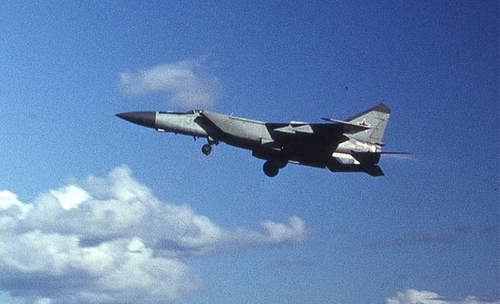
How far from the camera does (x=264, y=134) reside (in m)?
38.7

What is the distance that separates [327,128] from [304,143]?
1.90m

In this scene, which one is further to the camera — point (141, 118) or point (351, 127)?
point (141, 118)

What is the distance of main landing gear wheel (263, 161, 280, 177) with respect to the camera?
41000 mm

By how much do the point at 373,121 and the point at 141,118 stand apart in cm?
1682

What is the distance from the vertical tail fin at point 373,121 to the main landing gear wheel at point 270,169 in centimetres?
624

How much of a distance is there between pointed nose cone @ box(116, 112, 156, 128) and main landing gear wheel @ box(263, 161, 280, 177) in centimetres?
826

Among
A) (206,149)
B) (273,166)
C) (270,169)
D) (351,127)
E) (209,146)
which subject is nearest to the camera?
(351,127)

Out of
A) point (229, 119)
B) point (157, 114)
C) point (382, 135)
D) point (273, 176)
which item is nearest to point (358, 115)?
point (382, 135)

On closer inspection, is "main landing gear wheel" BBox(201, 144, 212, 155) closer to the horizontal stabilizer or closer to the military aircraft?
the military aircraft

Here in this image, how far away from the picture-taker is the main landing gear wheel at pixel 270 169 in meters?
41.0

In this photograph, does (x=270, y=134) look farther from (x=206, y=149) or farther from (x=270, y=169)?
(x=206, y=149)

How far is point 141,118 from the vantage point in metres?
38.1

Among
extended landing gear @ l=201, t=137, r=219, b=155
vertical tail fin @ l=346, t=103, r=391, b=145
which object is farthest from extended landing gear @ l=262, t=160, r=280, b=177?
vertical tail fin @ l=346, t=103, r=391, b=145

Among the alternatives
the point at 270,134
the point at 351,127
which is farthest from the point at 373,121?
the point at 270,134
